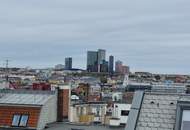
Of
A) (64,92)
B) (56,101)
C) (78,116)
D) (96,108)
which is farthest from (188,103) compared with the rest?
(96,108)

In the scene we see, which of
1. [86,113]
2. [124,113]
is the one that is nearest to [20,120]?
[86,113]

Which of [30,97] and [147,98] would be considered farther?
[30,97]

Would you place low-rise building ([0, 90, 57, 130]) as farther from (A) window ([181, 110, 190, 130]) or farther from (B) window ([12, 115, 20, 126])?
(A) window ([181, 110, 190, 130])

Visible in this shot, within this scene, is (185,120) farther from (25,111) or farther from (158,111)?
(25,111)

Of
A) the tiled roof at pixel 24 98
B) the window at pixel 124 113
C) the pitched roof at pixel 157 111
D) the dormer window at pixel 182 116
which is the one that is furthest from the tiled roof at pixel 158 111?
the window at pixel 124 113

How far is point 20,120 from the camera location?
129 feet

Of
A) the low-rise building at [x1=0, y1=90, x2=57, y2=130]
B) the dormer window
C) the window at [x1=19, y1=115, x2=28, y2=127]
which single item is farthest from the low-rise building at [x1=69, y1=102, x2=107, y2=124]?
the dormer window

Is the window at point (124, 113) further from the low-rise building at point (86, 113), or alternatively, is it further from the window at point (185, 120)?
the window at point (185, 120)

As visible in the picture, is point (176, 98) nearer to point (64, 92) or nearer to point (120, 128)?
point (120, 128)

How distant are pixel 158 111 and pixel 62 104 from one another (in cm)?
2807

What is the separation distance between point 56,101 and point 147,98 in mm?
26045

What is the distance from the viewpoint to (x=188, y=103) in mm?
17438

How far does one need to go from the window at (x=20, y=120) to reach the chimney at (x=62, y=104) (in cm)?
490

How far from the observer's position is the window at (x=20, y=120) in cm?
3922
